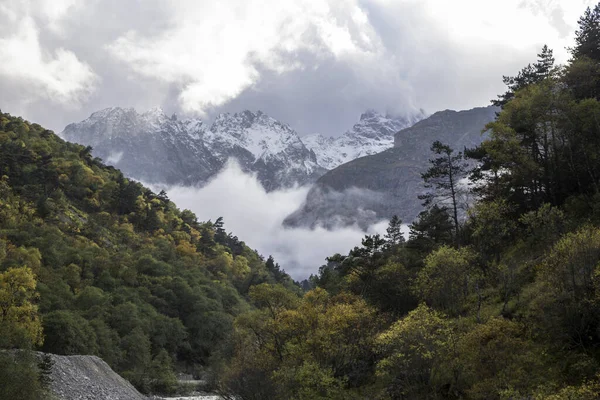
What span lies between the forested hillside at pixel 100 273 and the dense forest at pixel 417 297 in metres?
0.38

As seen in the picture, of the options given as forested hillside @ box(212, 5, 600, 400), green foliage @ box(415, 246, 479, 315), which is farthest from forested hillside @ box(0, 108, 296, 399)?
green foliage @ box(415, 246, 479, 315)

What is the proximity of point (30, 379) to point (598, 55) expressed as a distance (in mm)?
63345

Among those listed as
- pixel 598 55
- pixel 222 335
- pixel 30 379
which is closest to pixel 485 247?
pixel 598 55

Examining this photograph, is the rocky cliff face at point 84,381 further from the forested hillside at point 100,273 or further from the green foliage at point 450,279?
the green foliage at point 450,279

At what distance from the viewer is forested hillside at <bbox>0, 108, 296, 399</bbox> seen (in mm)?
65375

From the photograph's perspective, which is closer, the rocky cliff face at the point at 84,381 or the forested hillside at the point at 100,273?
the rocky cliff face at the point at 84,381

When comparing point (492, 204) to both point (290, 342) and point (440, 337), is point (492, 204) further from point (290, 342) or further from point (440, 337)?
point (290, 342)

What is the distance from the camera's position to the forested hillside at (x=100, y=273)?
2574 inches

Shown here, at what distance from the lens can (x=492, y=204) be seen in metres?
41.7

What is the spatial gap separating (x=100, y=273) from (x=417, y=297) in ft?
231

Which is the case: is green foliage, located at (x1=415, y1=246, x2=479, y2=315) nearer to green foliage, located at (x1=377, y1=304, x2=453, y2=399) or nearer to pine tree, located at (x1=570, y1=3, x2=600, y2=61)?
green foliage, located at (x1=377, y1=304, x2=453, y2=399)

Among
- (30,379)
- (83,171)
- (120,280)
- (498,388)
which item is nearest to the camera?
(498,388)

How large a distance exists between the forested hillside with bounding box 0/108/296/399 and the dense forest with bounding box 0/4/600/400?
38 cm

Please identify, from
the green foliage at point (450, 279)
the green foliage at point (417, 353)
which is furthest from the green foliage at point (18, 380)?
the green foliage at point (450, 279)
